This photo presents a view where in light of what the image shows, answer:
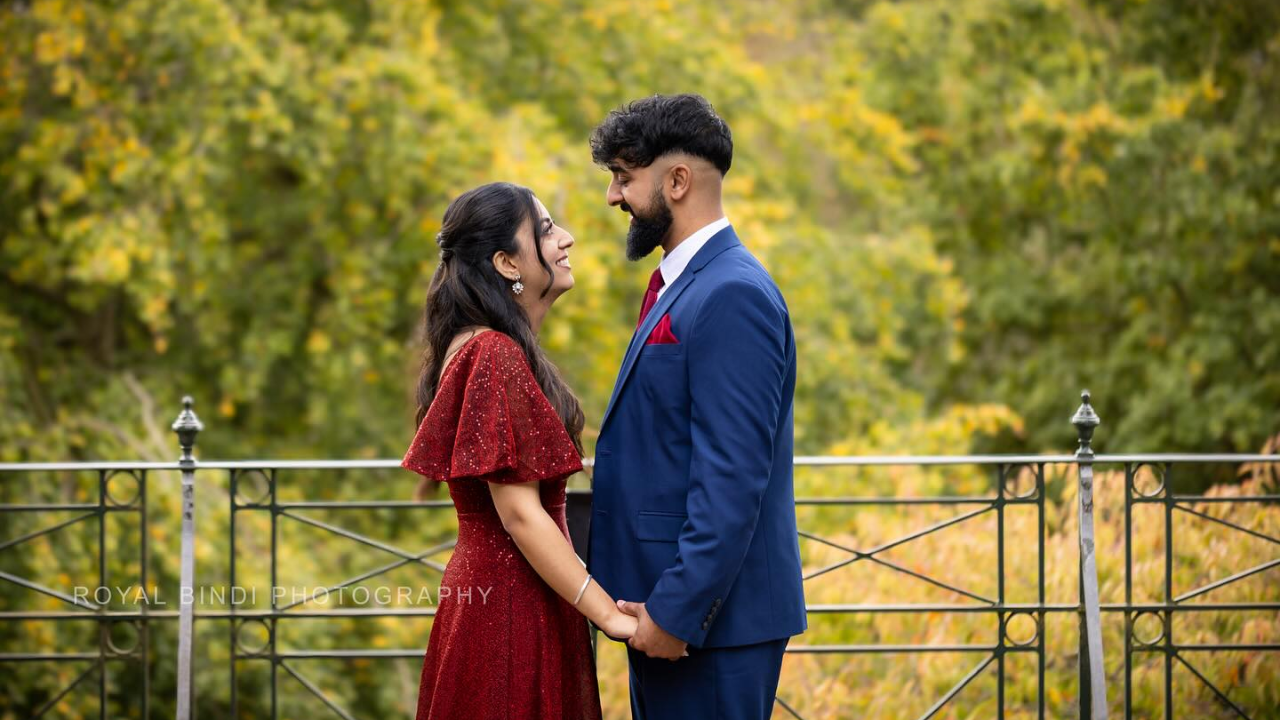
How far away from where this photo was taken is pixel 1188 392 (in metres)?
9.56

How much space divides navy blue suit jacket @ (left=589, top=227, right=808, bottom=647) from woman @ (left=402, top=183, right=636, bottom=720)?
0.10 metres

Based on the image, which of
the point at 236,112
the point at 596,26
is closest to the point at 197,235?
the point at 236,112

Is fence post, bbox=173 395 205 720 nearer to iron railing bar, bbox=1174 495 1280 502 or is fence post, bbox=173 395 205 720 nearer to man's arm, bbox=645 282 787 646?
man's arm, bbox=645 282 787 646

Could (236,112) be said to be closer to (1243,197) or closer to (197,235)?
(197,235)

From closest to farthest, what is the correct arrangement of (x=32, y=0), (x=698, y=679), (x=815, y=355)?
(x=698, y=679) < (x=32, y=0) < (x=815, y=355)

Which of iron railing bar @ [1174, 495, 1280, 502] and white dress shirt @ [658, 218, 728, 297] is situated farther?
iron railing bar @ [1174, 495, 1280, 502]

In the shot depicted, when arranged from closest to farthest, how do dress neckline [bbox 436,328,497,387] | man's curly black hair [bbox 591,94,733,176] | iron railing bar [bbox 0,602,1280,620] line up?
man's curly black hair [bbox 591,94,733,176] < dress neckline [bbox 436,328,497,387] < iron railing bar [bbox 0,602,1280,620]

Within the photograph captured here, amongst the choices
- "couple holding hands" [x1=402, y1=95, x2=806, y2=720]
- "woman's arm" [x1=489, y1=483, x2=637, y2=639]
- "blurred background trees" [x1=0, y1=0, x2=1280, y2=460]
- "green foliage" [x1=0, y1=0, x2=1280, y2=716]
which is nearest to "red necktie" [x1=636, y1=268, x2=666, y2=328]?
"couple holding hands" [x1=402, y1=95, x2=806, y2=720]

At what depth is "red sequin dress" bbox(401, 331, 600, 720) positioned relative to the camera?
226 cm

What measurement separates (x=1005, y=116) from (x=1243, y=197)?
2.43 metres

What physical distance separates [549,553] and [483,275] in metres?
0.58

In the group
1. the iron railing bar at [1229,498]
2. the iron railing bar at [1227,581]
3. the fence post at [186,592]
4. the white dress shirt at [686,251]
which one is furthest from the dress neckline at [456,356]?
the iron railing bar at [1227,581]

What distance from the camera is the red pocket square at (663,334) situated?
7.18 feet

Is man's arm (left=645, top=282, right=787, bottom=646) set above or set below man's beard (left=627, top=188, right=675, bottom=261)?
below
